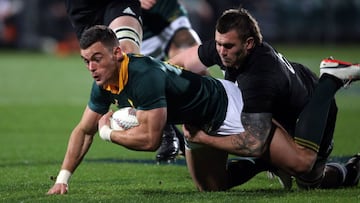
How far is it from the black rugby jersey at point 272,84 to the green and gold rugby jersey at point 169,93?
0.21m

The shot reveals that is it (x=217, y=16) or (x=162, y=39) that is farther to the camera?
(x=217, y=16)

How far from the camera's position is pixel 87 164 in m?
8.20

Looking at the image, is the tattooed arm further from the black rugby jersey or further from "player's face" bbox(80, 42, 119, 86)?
"player's face" bbox(80, 42, 119, 86)

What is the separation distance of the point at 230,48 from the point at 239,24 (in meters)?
0.19

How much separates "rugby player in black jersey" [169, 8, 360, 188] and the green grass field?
18cm

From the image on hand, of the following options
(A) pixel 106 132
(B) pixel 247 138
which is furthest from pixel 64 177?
(B) pixel 247 138

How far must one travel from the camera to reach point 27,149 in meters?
9.25

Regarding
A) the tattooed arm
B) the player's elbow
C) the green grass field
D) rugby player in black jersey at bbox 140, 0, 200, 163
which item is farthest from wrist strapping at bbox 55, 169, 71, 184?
rugby player in black jersey at bbox 140, 0, 200, 163

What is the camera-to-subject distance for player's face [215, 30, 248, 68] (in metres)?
6.47

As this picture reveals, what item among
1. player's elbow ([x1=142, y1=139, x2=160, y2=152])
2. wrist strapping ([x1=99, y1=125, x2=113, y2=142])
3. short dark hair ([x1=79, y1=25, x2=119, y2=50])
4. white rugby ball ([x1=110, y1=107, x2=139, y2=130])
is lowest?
player's elbow ([x1=142, y1=139, x2=160, y2=152])

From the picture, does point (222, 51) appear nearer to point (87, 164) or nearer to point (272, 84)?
point (272, 84)

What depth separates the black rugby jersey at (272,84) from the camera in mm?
6492

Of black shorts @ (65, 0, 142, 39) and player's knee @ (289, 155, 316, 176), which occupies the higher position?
black shorts @ (65, 0, 142, 39)

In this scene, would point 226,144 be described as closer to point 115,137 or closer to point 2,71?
point 115,137
